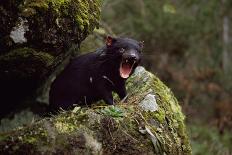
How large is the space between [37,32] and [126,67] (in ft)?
4.95

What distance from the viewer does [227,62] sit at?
62.5 ft

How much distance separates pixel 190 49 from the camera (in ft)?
61.7

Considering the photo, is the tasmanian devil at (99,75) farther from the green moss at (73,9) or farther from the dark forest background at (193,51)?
the dark forest background at (193,51)

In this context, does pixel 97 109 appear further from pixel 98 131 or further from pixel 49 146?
pixel 49 146

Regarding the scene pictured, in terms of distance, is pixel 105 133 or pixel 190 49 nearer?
pixel 105 133

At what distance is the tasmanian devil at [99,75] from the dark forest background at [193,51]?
8242 millimetres

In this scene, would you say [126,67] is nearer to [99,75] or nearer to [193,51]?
[99,75]

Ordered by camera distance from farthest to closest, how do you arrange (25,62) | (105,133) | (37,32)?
(25,62), (37,32), (105,133)

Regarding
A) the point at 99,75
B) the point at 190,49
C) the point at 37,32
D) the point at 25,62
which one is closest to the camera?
the point at 37,32

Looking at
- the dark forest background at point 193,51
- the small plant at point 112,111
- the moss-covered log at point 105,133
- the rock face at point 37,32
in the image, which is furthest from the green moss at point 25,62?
the dark forest background at point 193,51

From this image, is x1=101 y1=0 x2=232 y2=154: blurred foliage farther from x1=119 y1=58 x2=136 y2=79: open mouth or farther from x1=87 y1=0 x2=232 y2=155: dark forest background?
x1=119 y1=58 x2=136 y2=79: open mouth

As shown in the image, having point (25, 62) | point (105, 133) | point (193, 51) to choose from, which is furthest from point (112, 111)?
point (193, 51)

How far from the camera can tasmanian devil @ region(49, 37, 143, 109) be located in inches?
264

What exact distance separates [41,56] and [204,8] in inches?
503
